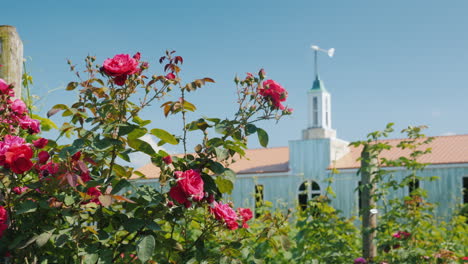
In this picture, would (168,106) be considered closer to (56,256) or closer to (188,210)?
(188,210)

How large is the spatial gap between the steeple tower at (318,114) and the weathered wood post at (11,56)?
19.8 m

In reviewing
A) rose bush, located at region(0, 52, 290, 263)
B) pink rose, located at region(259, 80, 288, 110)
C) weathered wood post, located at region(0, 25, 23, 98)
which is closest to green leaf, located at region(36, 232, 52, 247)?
rose bush, located at region(0, 52, 290, 263)

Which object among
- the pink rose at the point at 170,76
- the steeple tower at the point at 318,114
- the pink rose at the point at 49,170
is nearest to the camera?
the pink rose at the point at 49,170

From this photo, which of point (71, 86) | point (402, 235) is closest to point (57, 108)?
point (71, 86)

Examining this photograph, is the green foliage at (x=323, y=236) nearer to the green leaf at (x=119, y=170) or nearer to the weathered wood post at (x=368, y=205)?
the weathered wood post at (x=368, y=205)

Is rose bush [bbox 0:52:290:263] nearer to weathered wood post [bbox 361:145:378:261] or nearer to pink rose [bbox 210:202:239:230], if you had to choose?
pink rose [bbox 210:202:239:230]

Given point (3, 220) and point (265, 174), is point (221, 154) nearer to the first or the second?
point (3, 220)

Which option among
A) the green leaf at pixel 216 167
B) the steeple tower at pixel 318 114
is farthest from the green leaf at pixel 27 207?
the steeple tower at pixel 318 114

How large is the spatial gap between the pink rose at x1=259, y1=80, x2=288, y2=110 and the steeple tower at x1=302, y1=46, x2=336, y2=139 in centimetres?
2083

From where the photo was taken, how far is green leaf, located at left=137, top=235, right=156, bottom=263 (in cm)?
219

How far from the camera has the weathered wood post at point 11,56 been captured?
12.9 feet

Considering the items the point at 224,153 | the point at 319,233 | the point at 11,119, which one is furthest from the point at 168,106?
the point at 319,233

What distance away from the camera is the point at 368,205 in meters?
5.30

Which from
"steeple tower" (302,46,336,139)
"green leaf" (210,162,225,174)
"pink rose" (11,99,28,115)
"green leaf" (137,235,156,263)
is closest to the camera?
"green leaf" (137,235,156,263)
